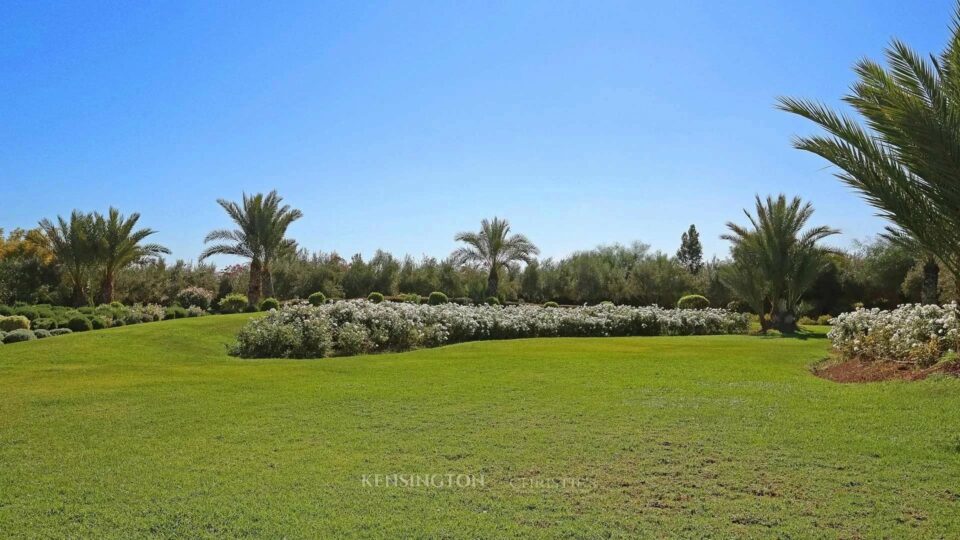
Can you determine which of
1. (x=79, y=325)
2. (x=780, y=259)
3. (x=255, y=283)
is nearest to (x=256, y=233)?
(x=255, y=283)

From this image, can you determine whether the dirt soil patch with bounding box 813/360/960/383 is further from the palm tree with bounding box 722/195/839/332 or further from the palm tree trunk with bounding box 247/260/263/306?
the palm tree trunk with bounding box 247/260/263/306

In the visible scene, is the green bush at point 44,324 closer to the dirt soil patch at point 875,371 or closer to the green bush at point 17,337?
the green bush at point 17,337

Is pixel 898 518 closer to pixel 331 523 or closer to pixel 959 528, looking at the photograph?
pixel 959 528

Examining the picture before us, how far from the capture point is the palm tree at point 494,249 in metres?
39.5

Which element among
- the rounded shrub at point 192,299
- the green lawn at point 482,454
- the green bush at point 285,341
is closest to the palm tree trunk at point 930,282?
the green lawn at point 482,454

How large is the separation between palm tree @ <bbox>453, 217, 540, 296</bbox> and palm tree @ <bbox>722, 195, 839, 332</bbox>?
51.6 ft

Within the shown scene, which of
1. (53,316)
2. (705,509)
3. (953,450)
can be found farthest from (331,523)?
(53,316)

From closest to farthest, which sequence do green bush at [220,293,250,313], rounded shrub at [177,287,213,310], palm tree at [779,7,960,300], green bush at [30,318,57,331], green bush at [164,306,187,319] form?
1. palm tree at [779,7,960,300]
2. green bush at [30,318,57,331]
3. green bush at [164,306,187,319]
4. green bush at [220,293,250,313]
5. rounded shrub at [177,287,213,310]

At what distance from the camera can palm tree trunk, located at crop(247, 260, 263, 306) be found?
32534mm

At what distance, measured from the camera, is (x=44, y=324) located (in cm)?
2059

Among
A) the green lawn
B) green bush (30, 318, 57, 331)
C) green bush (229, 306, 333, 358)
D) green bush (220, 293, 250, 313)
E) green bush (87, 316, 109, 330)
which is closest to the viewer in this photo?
the green lawn

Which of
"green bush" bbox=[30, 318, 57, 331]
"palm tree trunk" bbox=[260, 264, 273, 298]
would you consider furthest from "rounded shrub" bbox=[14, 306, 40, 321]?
"palm tree trunk" bbox=[260, 264, 273, 298]

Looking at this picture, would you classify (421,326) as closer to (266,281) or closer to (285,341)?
(285,341)

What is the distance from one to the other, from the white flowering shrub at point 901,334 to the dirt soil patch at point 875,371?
0.34 metres
